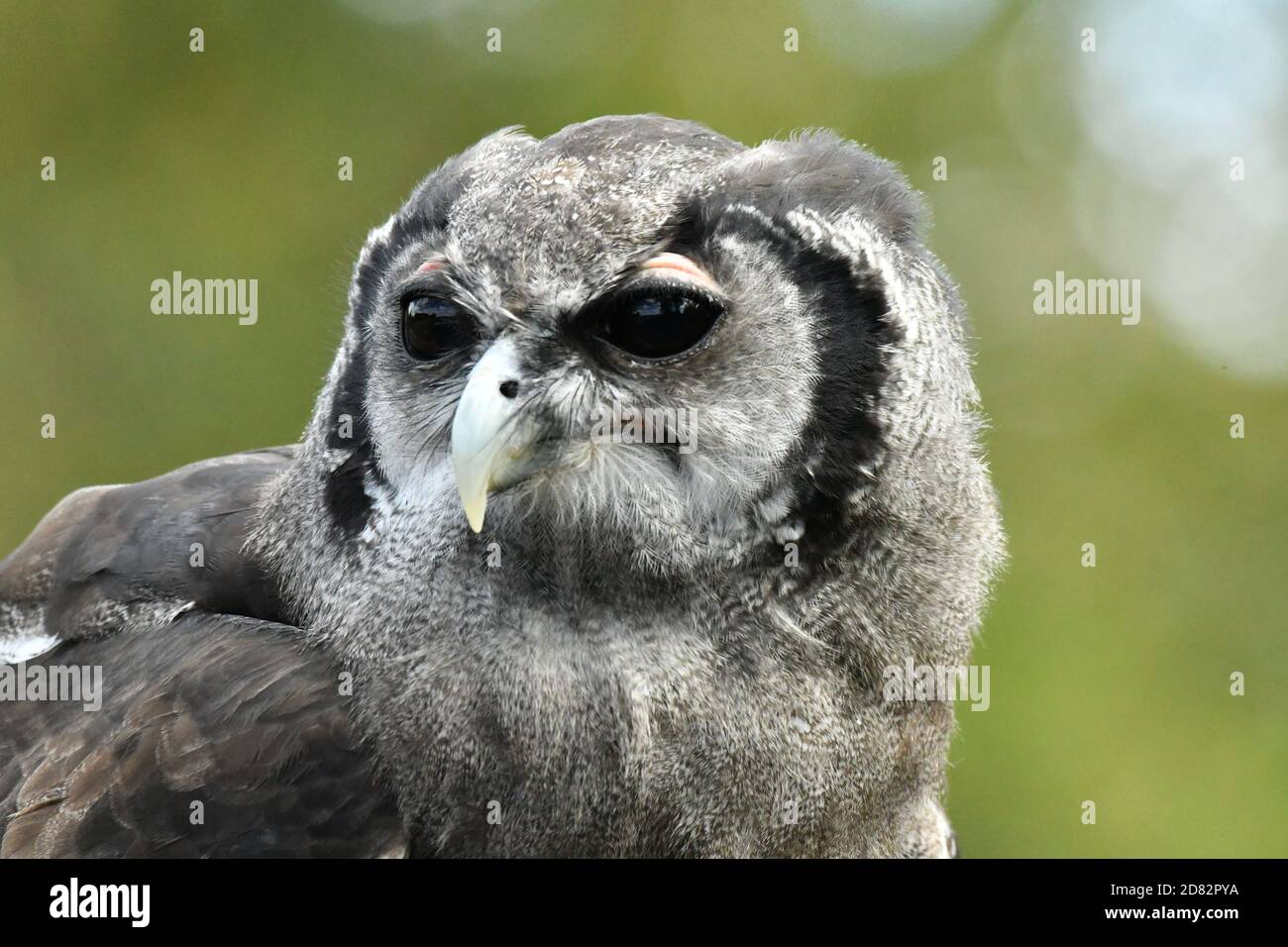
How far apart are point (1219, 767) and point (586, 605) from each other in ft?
22.9

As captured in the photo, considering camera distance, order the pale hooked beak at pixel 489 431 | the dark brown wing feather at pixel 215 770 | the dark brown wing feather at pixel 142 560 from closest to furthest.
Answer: the pale hooked beak at pixel 489 431 → the dark brown wing feather at pixel 215 770 → the dark brown wing feather at pixel 142 560

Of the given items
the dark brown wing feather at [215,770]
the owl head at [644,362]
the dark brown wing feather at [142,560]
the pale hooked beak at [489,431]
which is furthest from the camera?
the dark brown wing feather at [142,560]

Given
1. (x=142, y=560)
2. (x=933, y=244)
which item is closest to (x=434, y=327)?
(x=142, y=560)

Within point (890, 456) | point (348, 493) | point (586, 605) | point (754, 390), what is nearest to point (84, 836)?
point (348, 493)

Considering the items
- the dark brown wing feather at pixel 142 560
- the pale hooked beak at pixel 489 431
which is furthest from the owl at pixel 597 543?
the dark brown wing feather at pixel 142 560

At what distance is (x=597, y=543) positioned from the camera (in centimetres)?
254

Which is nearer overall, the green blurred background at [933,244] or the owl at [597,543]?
the owl at [597,543]

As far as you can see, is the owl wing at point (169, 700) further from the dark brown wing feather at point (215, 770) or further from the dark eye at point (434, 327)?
the dark eye at point (434, 327)

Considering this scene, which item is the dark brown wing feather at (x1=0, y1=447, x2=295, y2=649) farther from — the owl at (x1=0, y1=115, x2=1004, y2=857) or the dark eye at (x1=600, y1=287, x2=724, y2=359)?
the dark eye at (x1=600, y1=287, x2=724, y2=359)

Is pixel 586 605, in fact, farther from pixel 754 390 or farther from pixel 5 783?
pixel 5 783

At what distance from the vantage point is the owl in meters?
2.41

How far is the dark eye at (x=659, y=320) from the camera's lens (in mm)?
2367

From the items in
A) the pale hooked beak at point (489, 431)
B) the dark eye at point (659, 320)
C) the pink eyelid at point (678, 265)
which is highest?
the pink eyelid at point (678, 265)

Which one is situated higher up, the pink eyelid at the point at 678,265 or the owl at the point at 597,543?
the pink eyelid at the point at 678,265
